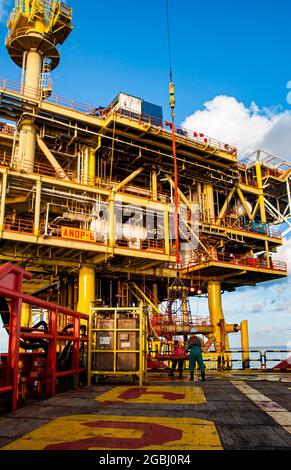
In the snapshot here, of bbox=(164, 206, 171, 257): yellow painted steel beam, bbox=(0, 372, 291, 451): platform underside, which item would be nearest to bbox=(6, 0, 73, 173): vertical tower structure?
bbox=(164, 206, 171, 257): yellow painted steel beam

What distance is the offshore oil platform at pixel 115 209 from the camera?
25.3m

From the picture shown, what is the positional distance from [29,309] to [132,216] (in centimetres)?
1209

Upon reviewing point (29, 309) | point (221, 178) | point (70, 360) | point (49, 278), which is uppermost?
point (221, 178)

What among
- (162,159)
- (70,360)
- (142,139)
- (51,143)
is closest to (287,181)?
(162,159)

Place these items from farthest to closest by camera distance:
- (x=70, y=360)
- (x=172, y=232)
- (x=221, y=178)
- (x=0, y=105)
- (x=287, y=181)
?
1. (x=287, y=181)
2. (x=221, y=178)
3. (x=172, y=232)
4. (x=0, y=105)
5. (x=70, y=360)

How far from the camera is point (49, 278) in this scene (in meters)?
31.5

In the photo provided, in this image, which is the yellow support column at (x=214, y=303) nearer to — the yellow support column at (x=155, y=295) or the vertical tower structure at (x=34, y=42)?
the yellow support column at (x=155, y=295)

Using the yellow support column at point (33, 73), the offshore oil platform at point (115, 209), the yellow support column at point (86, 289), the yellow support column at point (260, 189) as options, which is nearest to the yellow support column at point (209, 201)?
the offshore oil platform at point (115, 209)

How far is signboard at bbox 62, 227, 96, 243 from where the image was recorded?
2373 centimetres

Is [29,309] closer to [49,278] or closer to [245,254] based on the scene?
[49,278]

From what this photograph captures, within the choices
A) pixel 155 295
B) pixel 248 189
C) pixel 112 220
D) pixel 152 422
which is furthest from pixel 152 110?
pixel 152 422

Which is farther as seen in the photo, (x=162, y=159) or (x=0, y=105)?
(x=162, y=159)

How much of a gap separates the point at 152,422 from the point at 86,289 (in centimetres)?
2059

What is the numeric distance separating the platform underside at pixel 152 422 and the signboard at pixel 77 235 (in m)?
14.9
